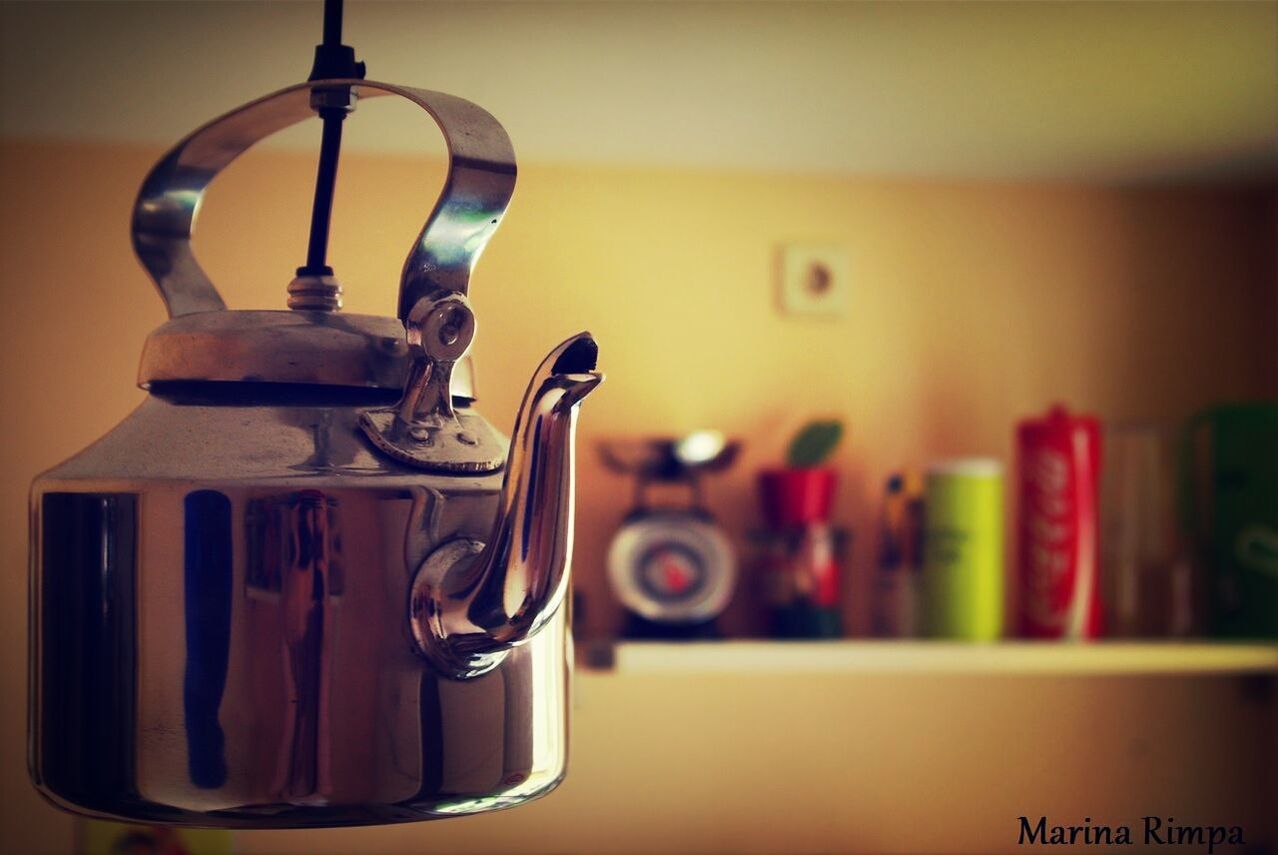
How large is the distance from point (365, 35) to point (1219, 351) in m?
1.21

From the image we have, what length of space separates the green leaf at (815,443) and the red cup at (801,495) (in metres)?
0.04

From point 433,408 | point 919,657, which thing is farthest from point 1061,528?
point 433,408

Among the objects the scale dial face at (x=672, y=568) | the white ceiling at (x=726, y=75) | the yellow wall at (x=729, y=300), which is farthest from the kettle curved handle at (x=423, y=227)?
the scale dial face at (x=672, y=568)

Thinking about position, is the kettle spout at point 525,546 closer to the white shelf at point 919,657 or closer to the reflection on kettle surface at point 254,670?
the reflection on kettle surface at point 254,670

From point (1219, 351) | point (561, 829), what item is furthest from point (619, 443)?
point (1219, 351)

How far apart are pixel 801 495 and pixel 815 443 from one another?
0.09m

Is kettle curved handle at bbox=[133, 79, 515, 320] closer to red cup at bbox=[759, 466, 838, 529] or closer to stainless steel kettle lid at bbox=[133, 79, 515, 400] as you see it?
stainless steel kettle lid at bbox=[133, 79, 515, 400]

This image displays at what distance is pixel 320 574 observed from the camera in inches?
15.7

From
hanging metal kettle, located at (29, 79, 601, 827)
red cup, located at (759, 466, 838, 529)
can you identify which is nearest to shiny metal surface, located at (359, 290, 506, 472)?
hanging metal kettle, located at (29, 79, 601, 827)

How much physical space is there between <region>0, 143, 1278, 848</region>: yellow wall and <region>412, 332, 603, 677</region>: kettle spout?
0.83m

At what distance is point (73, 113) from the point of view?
4.07 ft

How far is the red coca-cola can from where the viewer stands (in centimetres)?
133

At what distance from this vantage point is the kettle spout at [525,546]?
1.35 ft

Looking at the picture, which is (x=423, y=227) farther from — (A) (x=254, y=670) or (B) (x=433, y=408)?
(A) (x=254, y=670)
